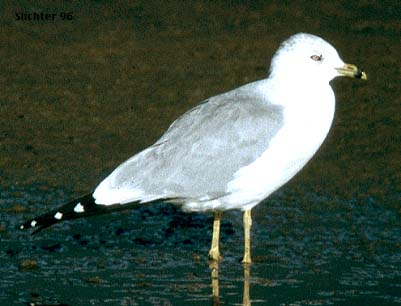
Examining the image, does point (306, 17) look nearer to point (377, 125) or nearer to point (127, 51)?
point (127, 51)

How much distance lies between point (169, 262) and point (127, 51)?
6.53m

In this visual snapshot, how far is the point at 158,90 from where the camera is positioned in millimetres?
12219

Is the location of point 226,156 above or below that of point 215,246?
above

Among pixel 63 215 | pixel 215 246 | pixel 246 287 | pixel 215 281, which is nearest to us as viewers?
pixel 246 287

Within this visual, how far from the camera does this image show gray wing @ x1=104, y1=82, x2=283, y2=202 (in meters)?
7.50

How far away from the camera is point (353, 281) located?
6.92m

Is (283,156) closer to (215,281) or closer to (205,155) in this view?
(205,155)

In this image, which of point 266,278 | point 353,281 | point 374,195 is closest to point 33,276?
point 266,278

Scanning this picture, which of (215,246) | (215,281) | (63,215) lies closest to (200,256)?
(215,246)

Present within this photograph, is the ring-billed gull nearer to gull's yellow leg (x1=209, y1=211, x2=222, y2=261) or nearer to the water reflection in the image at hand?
gull's yellow leg (x1=209, y1=211, x2=222, y2=261)

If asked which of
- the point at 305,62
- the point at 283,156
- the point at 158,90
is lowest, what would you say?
the point at 283,156

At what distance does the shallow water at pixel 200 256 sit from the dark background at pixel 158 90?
0.03 m

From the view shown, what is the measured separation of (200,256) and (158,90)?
4803 millimetres

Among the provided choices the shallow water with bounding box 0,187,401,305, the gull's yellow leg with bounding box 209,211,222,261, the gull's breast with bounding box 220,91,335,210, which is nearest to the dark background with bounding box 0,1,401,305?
the shallow water with bounding box 0,187,401,305
